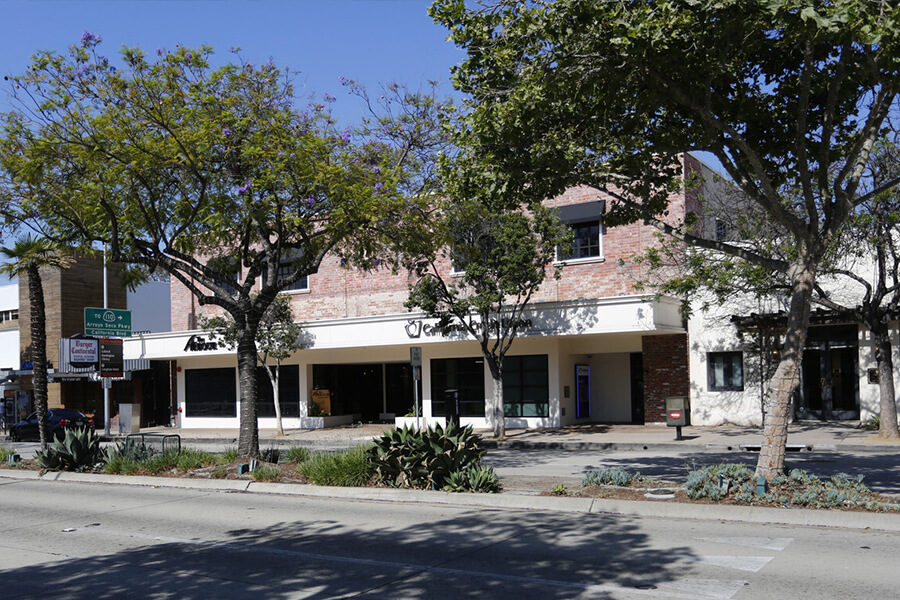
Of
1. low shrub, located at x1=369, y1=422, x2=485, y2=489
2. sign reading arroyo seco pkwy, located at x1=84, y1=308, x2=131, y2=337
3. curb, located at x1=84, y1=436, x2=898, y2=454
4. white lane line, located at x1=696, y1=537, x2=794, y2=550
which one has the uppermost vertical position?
sign reading arroyo seco pkwy, located at x1=84, y1=308, x2=131, y2=337

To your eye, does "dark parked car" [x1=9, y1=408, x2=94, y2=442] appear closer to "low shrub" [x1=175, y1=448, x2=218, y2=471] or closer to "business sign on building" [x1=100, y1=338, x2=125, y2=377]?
"business sign on building" [x1=100, y1=338, x2=125, y2=377]

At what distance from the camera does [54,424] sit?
31.5m

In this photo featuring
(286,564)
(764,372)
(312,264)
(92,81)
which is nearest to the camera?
(286,564)

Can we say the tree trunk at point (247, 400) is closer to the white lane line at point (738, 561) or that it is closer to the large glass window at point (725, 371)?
the white lane line at point (738, 561)

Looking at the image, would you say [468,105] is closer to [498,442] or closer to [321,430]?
[498,442]

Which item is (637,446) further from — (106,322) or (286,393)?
(106,322)

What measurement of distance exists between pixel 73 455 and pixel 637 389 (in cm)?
1889

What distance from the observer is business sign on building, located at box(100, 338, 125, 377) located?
104ft

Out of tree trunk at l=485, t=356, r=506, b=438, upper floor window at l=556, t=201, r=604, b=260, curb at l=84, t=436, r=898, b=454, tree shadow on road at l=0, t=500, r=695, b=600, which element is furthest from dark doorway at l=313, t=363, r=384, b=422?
tree shadow on road at l=0, t=500, r=695, b=600

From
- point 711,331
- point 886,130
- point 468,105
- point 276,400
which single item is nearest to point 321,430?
point 276,400

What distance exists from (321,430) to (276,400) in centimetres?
233

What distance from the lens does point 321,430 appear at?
32250 mm

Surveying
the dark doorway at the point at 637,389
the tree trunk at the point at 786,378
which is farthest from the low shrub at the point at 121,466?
the dark doorway at the point at 637,389

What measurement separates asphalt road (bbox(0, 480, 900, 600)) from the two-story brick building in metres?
14.2
